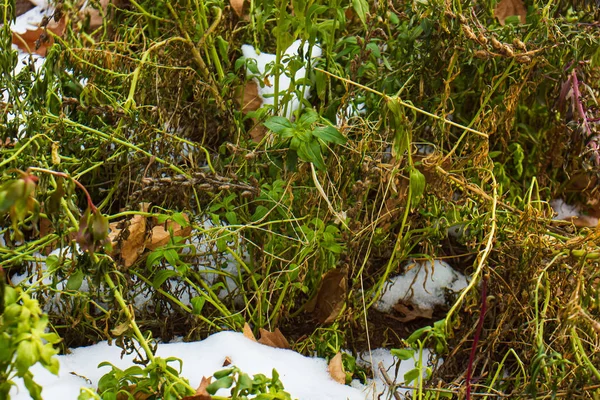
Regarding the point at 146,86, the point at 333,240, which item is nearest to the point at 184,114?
the point at 146,86

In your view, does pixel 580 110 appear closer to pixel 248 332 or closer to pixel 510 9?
pixel 510 9

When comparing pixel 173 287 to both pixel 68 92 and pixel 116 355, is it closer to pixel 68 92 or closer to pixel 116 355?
pixel 116 355

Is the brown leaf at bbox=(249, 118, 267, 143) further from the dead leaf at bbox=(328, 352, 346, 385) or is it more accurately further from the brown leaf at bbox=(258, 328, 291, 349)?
the dead leaf at bbox=(328, 352, 346, 385)

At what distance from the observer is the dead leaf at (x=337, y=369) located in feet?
6.36

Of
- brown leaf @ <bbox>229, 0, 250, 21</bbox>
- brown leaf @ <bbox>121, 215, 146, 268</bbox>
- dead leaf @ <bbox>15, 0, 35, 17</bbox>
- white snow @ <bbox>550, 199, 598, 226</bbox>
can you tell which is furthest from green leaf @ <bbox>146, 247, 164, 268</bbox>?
dead leaf @ <bbox>15, 0, 35, 17</bbox>

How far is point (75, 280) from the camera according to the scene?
1.71 m

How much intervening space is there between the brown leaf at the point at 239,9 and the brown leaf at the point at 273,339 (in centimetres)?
120

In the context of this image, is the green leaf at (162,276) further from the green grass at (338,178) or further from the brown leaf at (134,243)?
the brown leaf at (134,243)

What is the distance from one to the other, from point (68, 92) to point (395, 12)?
3.58ft

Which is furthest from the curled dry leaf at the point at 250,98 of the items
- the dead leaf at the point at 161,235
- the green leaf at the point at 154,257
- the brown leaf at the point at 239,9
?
the green leaf at the point at 154,257

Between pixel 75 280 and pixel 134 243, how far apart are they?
0.38 metres

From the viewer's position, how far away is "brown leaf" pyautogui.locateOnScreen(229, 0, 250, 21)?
261 cm

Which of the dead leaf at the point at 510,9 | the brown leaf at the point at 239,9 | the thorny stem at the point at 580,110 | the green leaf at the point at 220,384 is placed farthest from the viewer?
the dead leaf at the point at 510,9

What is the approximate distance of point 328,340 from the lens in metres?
2.03
